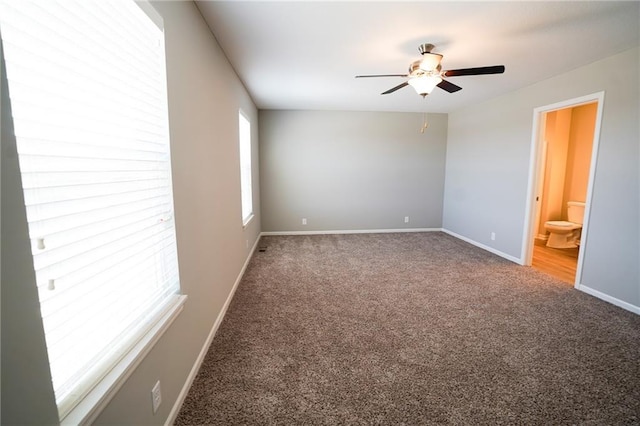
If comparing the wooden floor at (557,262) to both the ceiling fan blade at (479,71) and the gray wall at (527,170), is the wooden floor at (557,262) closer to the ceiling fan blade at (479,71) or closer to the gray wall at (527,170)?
the gray wall at (527,170)

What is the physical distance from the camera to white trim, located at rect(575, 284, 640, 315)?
2.52 meters

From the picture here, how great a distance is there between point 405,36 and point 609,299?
3309mm

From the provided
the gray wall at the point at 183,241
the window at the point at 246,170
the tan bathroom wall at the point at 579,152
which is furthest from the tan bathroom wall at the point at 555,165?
the gray wall at the point at 183,241

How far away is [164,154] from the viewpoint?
55.1 inches

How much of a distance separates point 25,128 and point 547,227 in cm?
606

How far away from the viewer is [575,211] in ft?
15.2

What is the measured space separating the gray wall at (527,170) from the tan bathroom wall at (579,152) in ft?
5.87

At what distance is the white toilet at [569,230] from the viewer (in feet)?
14.5

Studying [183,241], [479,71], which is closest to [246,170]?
[183,241]

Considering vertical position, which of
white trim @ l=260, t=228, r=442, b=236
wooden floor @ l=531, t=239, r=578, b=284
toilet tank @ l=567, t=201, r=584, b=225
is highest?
toilet tank @ l=567, t=201, r=584, b=225

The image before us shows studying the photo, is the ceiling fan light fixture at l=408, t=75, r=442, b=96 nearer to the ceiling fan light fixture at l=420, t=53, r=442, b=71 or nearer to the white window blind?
the ceiling fan light fixture at l=420, t=53, r=442, b=71

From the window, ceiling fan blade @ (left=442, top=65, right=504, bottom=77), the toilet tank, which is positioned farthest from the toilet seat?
the window

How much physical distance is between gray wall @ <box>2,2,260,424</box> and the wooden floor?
4.07 m

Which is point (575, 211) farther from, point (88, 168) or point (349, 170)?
point (88, 168)
